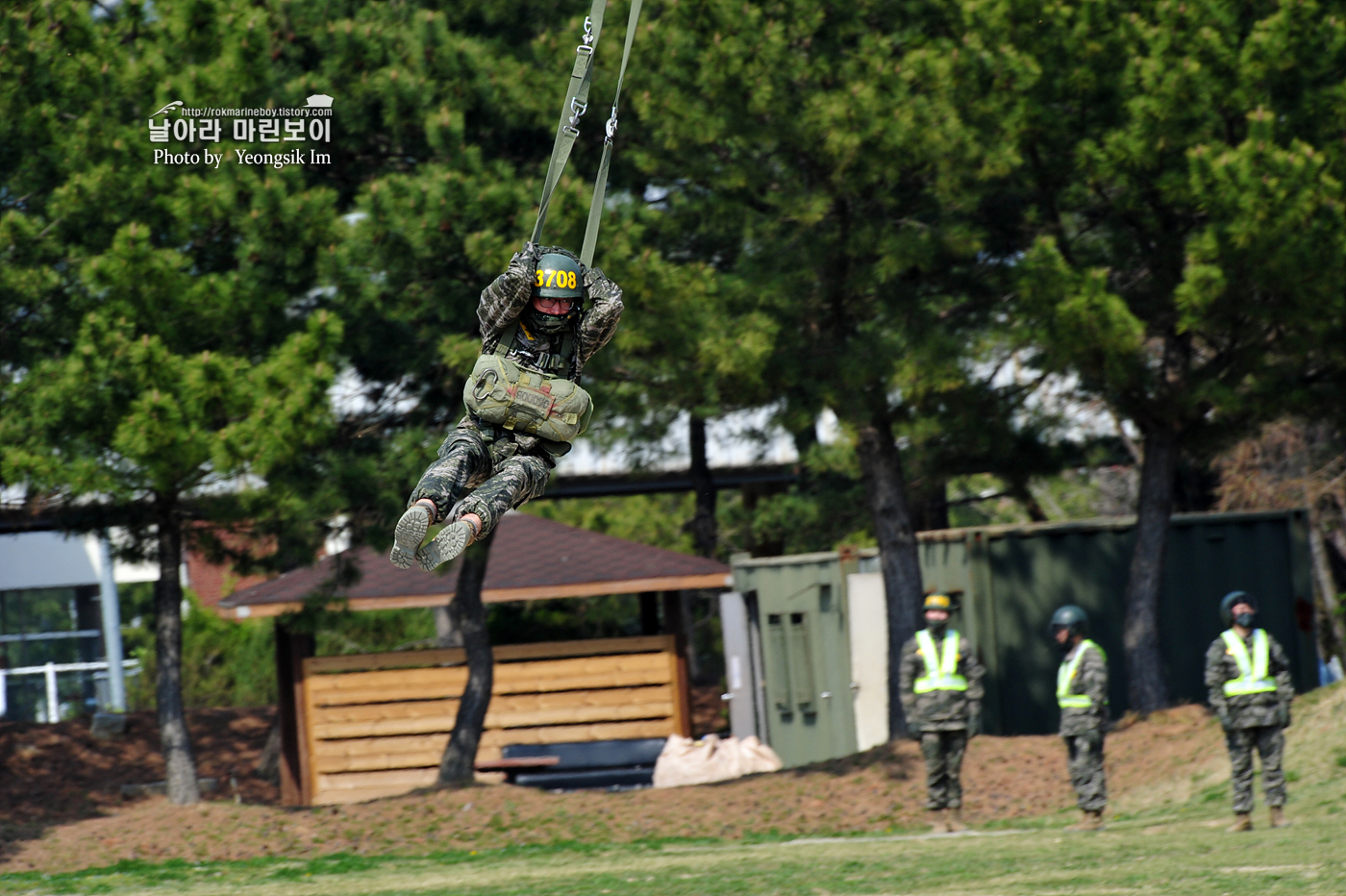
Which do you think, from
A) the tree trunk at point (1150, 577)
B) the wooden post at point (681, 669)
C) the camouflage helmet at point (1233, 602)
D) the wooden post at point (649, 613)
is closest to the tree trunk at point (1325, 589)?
the tree trunk at point (1150, 577)

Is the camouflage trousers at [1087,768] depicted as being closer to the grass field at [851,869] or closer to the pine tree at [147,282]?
the grass field at [851,869]

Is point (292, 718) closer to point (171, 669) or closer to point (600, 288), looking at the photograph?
point (171, 669)

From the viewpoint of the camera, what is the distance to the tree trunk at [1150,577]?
728 inches

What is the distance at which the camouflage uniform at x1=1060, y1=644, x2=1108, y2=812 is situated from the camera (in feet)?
45.5

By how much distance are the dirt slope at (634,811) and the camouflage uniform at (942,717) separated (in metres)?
2.25

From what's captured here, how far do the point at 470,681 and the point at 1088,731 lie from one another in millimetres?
8718

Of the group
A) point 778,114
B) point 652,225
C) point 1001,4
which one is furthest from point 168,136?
point 1001,4

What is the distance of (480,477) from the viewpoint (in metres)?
9.30

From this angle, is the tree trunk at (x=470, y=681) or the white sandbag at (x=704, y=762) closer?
the tree trunk at (x=470, y=681)

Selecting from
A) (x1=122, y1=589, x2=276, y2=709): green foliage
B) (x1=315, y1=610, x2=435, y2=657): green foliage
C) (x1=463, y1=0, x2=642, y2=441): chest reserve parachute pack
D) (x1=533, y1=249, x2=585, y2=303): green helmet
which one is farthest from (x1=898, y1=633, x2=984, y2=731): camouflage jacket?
(x1=122, y1=589, x2=276, y2=709): green foliage

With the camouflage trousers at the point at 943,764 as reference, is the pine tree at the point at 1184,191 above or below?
above

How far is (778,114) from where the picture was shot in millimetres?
16109

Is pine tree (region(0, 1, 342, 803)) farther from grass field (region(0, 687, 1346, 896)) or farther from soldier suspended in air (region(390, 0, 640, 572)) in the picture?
soldier suspended in air (region(390, 0, 640, 572))

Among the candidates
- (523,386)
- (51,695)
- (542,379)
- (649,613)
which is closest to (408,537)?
(523,386)
